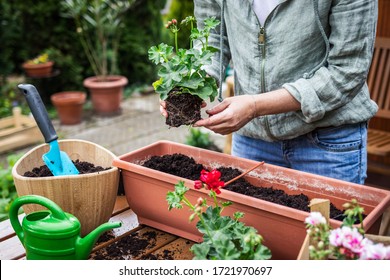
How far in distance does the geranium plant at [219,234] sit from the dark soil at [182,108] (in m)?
0.37

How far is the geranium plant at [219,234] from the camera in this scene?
116 centimetres

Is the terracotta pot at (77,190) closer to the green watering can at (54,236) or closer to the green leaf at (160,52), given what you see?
the green watering can at (54,236)

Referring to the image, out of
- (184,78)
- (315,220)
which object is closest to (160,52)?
(184,78)

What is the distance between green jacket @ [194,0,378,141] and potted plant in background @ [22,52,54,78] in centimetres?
452

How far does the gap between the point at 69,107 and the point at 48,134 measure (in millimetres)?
4409

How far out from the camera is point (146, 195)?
1635 mm

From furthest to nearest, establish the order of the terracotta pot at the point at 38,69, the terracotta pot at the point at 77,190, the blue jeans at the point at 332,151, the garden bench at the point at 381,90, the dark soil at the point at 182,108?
the terracotta pot at the point at 38,69 → the garden bench at the point at 381,90 → the blue jeans at the point at 332,151 → the dark soil at the point at 182,108 → the terracotta pot at the point at 77,190

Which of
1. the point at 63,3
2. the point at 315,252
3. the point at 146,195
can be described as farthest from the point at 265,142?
the point at 63,3

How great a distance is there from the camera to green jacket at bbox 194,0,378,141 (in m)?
1.59

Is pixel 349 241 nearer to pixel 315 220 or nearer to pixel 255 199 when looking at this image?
pixel 315 220

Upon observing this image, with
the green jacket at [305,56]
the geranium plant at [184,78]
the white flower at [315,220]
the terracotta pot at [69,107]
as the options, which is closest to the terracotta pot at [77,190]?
the geranium plant at [184,78]

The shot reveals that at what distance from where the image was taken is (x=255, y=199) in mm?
1375

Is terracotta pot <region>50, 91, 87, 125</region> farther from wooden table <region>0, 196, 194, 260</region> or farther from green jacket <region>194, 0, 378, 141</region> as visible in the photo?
wooden table <region>0, 196, 194, 260</region>

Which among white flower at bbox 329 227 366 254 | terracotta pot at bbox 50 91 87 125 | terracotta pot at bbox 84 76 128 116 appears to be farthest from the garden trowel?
terracotta pot at bbox 84 76 128 116
